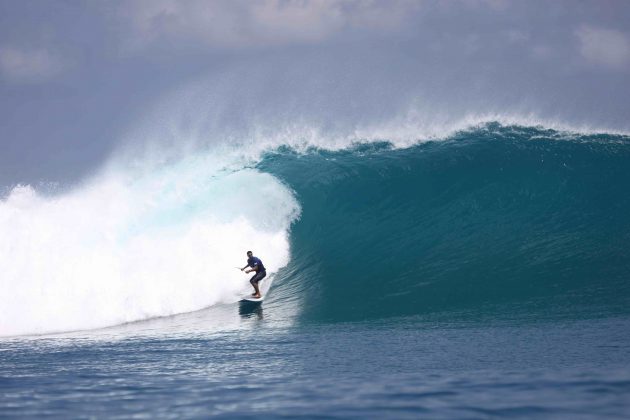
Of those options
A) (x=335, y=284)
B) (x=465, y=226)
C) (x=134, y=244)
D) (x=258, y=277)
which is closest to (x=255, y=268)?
(x=258, y=277)

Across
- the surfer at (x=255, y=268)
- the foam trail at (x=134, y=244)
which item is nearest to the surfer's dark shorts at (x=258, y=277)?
the surfer at (x=255, y=268)

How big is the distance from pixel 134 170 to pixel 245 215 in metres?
4.76

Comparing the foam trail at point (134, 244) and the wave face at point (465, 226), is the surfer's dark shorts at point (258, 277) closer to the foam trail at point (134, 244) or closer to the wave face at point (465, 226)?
the wave face at point (465, 226)

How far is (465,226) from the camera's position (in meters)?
14.7

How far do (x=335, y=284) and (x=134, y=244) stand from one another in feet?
14.8

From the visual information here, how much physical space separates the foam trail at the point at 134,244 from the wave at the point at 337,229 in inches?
1.5

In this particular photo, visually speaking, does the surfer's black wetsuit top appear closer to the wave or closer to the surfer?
the surfer

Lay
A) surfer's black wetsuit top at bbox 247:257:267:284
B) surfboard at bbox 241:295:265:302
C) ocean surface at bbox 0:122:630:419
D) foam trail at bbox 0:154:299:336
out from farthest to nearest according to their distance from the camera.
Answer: surfer's black wetsuit top at bbox 247:257:267:284
surfboard at bbox 241:295:265:302
foam trail at bbox 0:154:299:336
ocean surface at bbox 0:122:630:419

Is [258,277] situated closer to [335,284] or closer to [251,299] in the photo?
[251,299]

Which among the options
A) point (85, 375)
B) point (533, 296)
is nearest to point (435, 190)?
point (533, 296)

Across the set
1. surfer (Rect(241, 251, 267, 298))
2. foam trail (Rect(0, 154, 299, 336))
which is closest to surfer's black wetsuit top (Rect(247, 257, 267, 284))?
surfer (Rect(241, 251, 267, 298))

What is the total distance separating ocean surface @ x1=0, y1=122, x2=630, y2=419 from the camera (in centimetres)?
592

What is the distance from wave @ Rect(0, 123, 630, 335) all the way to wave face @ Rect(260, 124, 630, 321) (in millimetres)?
51

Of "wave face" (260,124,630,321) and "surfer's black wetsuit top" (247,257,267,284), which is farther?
"surfer's black wetsuit top" (247,257,267,284)
